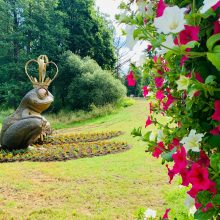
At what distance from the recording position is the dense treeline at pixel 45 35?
26.8m

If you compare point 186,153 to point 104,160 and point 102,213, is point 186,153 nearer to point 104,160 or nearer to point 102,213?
point 102,213

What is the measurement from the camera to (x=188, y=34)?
895 millimetres

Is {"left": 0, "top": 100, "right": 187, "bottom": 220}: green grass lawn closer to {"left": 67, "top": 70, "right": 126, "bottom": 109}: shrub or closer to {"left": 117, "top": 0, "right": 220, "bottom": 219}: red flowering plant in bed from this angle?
{"left": 117, "top": 0, "right": 220, "bottom": 219}: red flowering plant in bed

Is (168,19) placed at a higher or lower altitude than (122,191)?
higher

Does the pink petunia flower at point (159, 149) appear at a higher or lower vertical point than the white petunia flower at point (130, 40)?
lower

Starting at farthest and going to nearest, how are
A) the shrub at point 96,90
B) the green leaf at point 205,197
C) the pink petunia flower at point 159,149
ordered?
1. the shrub at point 96,90
2. the pink petunia flower at point 159,149
3. the green leaf at point 205,197

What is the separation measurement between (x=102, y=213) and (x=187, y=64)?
138 inches

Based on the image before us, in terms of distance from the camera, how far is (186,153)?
3.72 feet

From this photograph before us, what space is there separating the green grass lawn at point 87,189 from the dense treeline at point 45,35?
19824mm

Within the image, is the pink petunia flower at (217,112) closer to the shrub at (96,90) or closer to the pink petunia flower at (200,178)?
the pink petunia flower at (200,178)

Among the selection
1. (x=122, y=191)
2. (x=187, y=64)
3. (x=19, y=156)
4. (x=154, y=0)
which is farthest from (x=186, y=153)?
(x=19, y=156)

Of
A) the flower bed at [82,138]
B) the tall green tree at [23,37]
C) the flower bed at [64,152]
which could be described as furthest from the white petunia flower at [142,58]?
the tall green tree at [23,37]

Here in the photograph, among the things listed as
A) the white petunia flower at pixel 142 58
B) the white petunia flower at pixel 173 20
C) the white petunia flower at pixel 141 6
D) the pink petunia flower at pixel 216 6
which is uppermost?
the white petunia flower at pixel 141 6

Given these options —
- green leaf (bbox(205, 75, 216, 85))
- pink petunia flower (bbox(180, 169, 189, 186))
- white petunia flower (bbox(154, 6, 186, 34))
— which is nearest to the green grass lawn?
pink petunia flower (bbox(180, 169, 189, 186))
